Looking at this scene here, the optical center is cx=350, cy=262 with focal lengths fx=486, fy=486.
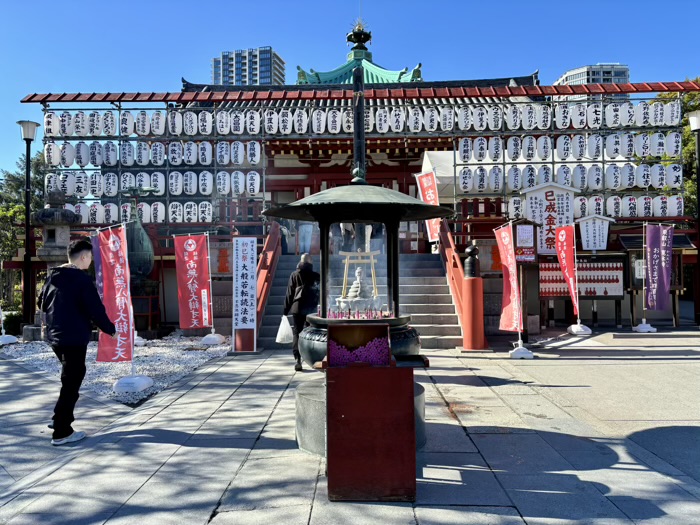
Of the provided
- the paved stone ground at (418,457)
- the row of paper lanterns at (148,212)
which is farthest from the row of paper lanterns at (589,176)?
the row of paper lanterns at (148,212)

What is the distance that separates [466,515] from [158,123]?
13782 mm

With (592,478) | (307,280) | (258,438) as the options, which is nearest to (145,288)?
(307,280)

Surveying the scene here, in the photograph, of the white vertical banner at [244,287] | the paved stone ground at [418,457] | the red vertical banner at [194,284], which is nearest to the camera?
the paved stone ground at [418,457]

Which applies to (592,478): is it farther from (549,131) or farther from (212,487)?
(549,131)

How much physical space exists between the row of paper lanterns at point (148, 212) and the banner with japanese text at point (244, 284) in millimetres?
4309

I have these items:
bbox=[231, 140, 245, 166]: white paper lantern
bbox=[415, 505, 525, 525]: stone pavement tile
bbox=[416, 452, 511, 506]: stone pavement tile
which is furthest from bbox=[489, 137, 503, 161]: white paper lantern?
bbox=[415, 505, 525, 525]: stone pavement tile

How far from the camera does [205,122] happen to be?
1405 centimetres

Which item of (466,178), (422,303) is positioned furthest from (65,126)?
(466,178)

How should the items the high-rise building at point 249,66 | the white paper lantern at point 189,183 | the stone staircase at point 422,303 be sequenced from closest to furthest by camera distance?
the stone staircase at point 422,303
the white paper lantern at point 189,183
the high-rise building at point 249,66

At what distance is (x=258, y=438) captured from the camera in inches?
187

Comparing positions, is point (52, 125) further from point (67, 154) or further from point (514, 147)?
point (514, 147)

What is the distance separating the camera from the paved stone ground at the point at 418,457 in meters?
3.26

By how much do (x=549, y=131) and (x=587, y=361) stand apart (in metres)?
7.39

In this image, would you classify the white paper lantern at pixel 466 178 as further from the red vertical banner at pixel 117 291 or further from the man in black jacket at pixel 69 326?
the man in black jacket at pixel 69 326
